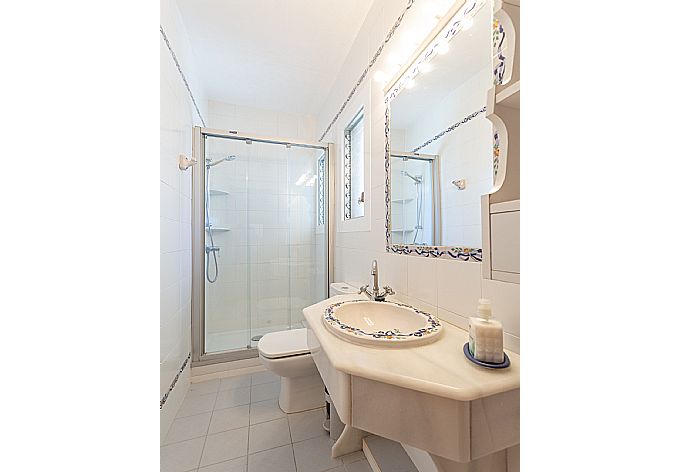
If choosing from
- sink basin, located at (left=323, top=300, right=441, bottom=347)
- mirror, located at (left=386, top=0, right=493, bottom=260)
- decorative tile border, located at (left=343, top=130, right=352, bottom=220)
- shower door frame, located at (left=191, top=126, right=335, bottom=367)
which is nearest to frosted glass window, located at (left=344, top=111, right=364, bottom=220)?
decorative tile border, located at (left=343, top=130, right=352, bottom=220)

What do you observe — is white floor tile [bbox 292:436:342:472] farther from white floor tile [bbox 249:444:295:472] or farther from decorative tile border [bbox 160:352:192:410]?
decorative tile border [bbox 160:352:192:410]

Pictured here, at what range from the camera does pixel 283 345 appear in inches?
67.9

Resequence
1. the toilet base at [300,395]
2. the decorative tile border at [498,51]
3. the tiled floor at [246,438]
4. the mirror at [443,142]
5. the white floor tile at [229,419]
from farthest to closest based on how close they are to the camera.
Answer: the toilet base at [300,395]
the white floor tile at [229,419]
the tiled floor at [246,438]
the mirror at [443,142]
the decorative tile border at [498,51]

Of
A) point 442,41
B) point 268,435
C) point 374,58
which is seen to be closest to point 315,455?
point 268,435

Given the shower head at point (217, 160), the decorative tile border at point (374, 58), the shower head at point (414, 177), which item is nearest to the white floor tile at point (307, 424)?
the shower head at point (414, 177)

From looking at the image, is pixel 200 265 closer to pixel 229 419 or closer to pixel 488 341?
pixel 229 419

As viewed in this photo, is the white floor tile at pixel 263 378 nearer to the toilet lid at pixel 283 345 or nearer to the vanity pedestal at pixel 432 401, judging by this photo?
the toilet lid at pixel 283 345

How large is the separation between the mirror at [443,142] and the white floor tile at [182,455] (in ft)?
4.51

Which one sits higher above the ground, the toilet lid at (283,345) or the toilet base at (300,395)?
the toilet lid at (283,345)

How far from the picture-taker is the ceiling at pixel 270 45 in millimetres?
1687

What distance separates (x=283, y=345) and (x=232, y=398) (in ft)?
1.83
